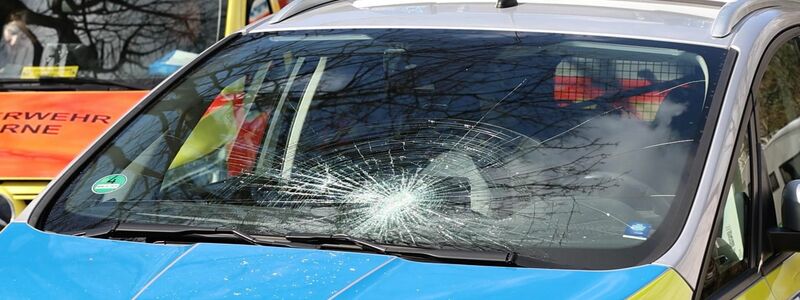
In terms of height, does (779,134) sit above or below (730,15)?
below

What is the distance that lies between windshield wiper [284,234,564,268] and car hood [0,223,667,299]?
50 mm

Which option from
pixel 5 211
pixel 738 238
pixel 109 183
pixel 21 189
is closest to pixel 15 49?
pixel 21 189

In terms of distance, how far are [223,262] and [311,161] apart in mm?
629

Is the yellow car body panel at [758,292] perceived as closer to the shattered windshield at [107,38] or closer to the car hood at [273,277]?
the car hood at [273,277]

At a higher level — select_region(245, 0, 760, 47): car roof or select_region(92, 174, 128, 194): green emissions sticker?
select_region(245, 0, 760, 47): car roof

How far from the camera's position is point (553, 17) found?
4.07 metres

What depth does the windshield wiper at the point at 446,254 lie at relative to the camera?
3.20 meters

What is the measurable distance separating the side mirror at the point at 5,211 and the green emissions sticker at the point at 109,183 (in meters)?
1.02

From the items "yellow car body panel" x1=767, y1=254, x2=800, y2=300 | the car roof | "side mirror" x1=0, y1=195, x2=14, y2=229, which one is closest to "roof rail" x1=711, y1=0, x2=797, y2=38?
the car roof

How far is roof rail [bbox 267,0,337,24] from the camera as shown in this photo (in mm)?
4469

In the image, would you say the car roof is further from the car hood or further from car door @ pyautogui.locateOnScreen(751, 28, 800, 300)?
the car hood

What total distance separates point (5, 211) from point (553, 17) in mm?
2205

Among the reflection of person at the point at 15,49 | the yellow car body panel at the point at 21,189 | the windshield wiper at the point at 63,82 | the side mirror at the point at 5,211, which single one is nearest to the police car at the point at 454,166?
the side mirror at the point at 5,211

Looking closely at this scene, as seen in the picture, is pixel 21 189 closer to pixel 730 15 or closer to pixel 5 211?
pixel 5 211
